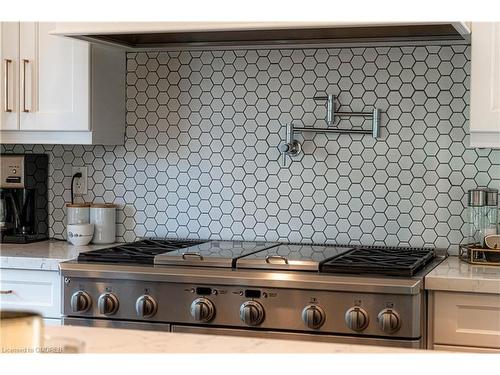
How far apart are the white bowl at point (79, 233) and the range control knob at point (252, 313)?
1104 millimetres

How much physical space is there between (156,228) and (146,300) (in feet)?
2.75

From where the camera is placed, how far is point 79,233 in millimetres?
3602

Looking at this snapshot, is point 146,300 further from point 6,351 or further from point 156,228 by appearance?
point 6,351

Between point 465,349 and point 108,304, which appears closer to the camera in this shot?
point 465,349

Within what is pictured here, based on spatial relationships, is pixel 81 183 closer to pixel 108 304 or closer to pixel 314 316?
pixel 108 304

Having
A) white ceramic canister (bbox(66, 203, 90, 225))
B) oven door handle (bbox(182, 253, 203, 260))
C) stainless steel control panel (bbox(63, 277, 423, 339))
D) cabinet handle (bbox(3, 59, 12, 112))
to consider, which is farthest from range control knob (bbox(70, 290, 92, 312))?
cabinet handle (bbox(3, 59, 12, 112))

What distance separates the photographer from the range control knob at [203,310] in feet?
9.31

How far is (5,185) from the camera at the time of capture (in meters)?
3.71

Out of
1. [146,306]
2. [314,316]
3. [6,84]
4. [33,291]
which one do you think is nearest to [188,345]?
[314,316]

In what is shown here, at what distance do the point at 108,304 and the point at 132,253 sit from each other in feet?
0.85

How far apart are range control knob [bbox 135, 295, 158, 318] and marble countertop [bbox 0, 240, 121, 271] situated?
1.41 ft

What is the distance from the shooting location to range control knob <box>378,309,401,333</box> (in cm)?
266
